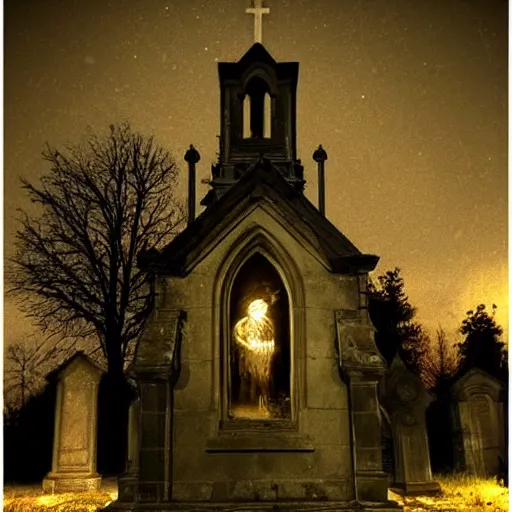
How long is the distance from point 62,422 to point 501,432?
715cm

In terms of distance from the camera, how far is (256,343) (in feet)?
24.2

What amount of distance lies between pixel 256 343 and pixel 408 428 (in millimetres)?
3921

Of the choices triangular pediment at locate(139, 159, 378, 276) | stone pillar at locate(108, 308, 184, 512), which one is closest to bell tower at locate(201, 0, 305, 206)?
triangular pediment at locate(139, 159, 378, 276)

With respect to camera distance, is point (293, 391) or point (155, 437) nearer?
point (155, 437)

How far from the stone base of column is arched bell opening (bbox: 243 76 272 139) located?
574 centimetres

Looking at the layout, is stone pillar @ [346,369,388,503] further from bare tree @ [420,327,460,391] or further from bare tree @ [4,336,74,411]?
bare tree @ [420,327,460,391]

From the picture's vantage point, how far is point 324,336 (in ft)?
23.7

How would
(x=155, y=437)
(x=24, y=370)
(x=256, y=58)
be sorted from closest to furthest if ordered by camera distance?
(x=155, y=437) → (x=256, y=58) → (x=24, y=370)

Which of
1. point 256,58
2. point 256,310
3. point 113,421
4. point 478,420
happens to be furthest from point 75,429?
point 478,420

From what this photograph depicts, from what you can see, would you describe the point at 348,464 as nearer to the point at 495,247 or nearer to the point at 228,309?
the point at 228,309

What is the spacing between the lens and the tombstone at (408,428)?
966cm

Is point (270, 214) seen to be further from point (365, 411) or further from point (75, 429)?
point (75, 429)

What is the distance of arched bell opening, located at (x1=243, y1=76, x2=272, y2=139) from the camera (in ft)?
30.2

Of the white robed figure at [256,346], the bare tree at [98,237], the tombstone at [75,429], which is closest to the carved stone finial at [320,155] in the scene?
the white robed figure at [256,346]
